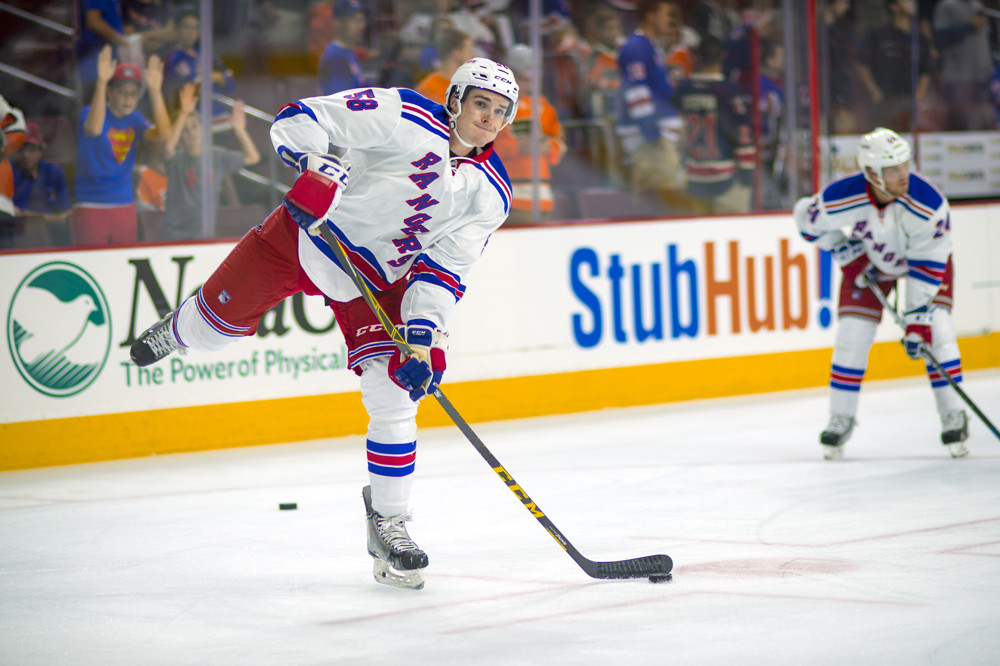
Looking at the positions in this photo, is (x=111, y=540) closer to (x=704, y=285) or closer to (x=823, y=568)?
(x=823, y=568)

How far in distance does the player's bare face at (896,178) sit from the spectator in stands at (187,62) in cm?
267

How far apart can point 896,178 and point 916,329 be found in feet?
1.84

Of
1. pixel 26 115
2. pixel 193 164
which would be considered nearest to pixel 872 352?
pixel 193 164

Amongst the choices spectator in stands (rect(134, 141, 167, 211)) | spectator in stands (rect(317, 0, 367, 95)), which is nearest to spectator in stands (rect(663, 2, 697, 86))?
spectator in stands (rect(317, 0, 367, 95))

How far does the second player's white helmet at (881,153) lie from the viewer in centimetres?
457

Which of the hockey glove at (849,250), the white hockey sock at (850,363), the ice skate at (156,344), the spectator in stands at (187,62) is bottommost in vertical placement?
the white hockey sock at (850,363)

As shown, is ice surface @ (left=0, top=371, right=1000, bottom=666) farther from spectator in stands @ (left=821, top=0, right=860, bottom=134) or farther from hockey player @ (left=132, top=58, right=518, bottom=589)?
spectator in stands @ (left=821, top=0, right=860, bottom=134)

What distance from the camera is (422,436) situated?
560 cm

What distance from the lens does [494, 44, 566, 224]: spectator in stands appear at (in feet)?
20.6

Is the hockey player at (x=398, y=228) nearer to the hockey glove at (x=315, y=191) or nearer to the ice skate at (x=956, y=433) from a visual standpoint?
the hockey glove at (x=315, y=191)

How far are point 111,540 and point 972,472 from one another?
280 cm

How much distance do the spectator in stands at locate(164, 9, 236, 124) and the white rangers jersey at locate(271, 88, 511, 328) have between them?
2469 millimetres

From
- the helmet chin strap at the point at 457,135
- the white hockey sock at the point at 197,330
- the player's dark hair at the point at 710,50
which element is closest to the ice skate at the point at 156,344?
the white hockey sock at the point at 197,330

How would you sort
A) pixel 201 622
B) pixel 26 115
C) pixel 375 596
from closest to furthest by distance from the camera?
pixel 201 622
pixel 375 596
pixel 26 115
